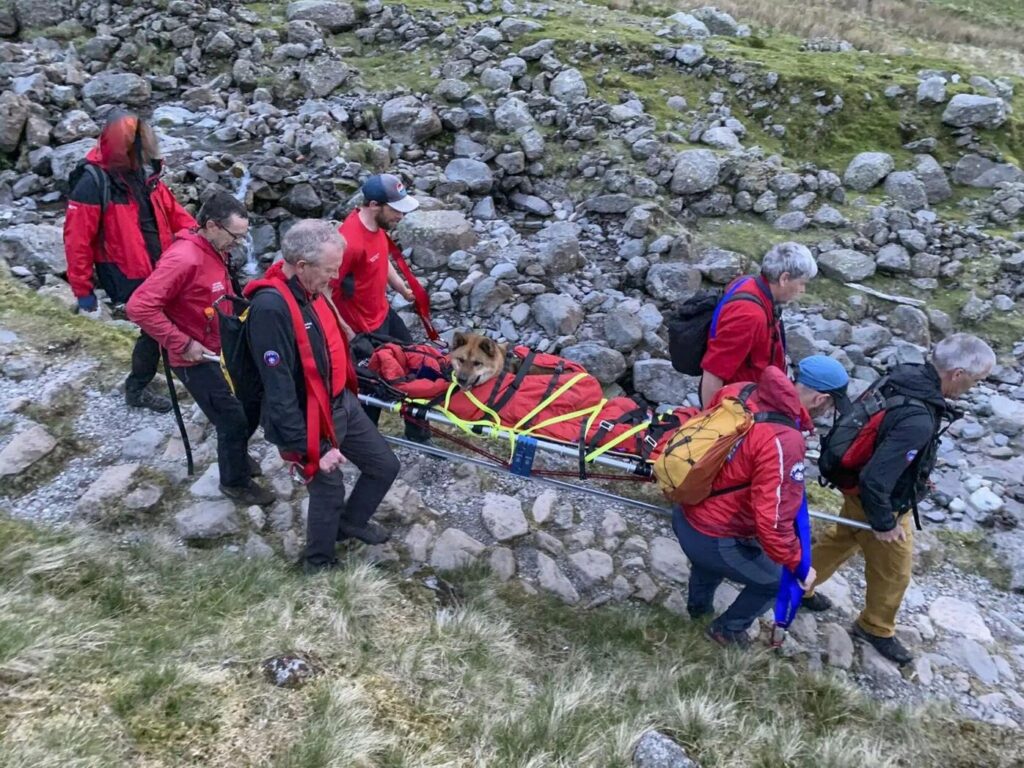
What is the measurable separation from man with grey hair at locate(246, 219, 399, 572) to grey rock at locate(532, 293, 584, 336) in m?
4.64

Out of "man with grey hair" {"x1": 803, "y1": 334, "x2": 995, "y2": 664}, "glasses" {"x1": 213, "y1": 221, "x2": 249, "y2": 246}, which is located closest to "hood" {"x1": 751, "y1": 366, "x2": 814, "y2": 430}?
"man with grey hair" {"x1": 803, "y1": 334, "x2": 995, "y2": 664}

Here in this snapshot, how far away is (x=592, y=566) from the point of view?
575cm

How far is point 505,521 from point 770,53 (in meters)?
12.6

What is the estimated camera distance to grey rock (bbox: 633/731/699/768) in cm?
382

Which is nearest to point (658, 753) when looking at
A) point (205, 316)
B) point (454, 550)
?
point (454, 550)

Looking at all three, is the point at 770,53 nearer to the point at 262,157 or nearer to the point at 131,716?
the point at 262,157

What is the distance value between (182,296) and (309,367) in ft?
5.17

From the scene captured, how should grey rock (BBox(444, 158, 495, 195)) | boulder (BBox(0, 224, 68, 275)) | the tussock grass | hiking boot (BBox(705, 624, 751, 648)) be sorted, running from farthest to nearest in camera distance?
grey rock (BBox(444, 158, 495, 195)), boulder (BBox(0, 224, 68, 275)), hiking boot (BBox(705, 624, 751, 648)), the tussock grass

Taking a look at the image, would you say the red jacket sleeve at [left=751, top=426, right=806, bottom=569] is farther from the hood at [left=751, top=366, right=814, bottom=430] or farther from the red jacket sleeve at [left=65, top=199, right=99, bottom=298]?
the red jacket sleeve at [left=65, top=199, right=99, bottom=298]

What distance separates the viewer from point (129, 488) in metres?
5.73

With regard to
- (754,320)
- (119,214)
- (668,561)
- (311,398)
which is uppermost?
(119,214)

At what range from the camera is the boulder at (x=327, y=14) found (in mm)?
15117

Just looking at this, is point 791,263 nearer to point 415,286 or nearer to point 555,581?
point 555,581

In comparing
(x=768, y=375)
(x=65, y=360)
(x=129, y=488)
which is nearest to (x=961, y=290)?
(x=768, y=375)
